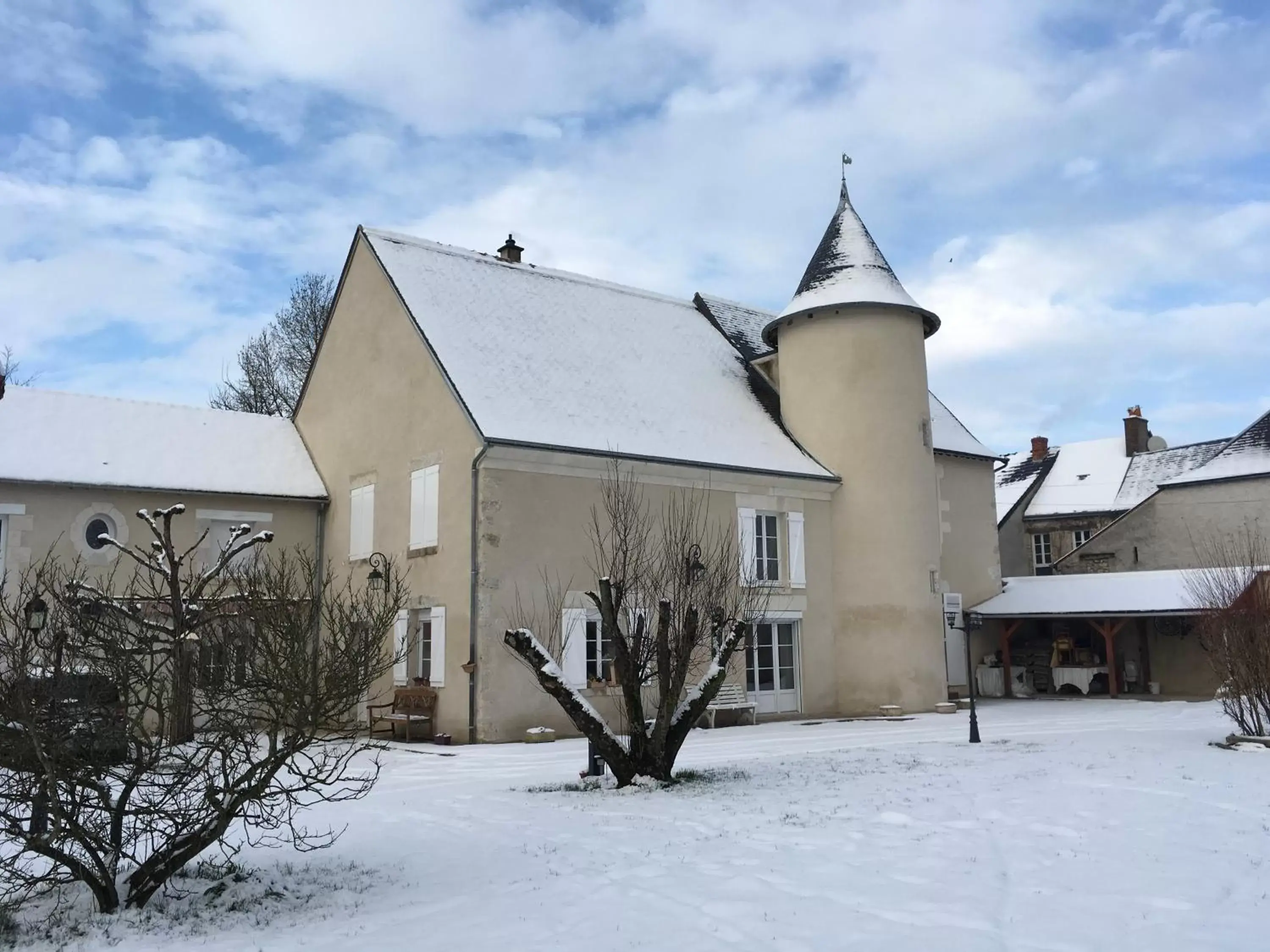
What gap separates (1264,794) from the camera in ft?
31.2

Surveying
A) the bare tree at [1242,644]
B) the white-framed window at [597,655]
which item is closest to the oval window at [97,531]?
the white-framed window at [597,655]

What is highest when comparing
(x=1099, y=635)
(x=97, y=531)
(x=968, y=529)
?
A: (x=968, y=529)

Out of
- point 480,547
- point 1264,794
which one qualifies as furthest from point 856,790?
point 480,547

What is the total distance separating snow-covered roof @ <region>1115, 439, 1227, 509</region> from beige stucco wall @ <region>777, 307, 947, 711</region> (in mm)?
16774

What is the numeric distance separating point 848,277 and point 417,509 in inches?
362

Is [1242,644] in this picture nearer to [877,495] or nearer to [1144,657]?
[877,495]

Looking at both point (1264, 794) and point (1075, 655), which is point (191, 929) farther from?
point (1075, 655)

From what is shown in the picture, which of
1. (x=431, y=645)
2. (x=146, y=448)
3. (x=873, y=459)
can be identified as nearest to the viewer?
(x=431, y=645)

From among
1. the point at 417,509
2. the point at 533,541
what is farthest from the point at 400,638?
the point at 533,541

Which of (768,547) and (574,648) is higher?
(768,547)

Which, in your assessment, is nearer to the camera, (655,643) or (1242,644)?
(655,643)

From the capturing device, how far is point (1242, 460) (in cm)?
2903

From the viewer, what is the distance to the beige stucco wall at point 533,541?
15.6m

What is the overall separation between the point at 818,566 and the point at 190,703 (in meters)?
14.4
